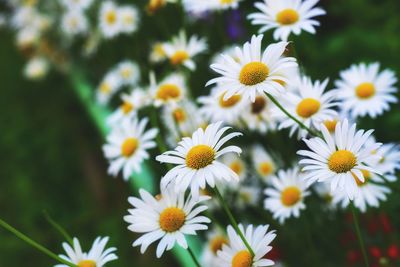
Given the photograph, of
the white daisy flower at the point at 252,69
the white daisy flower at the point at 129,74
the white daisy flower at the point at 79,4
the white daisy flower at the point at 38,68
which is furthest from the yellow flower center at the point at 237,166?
the white daisy flower at the point at 38,68

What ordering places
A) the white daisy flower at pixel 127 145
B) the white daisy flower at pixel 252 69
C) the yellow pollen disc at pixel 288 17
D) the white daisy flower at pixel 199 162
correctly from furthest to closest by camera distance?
1. the white daisy flower at pixel 127 145
2. the yellow pollen disc at pixel 288 17
3. the white daisy flower at pixel 252 69
4. the white daisy flower at pixel 199 162

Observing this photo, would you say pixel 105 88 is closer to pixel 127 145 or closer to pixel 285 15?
pixel 127 145

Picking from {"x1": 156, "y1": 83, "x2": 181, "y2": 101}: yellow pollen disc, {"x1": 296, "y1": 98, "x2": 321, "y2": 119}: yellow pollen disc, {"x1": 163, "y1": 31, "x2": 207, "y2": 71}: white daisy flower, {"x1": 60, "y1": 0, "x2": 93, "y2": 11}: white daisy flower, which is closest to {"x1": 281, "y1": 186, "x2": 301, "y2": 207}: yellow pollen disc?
{"x1": 296, "y1": 98, "x2": 321, "y2": 119}: yellow pollen disc

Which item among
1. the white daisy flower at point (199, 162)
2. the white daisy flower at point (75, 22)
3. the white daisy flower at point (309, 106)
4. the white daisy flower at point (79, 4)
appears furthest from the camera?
the white daisy flower at point (75, 22)

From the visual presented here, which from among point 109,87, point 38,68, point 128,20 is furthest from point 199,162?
point 38,68

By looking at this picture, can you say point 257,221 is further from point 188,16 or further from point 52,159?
point 52,159

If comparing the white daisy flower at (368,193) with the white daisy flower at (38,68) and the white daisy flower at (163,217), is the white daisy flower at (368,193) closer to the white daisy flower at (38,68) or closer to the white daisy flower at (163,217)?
the white daisy flower at (163,217)

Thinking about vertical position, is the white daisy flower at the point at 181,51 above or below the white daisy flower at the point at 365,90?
above

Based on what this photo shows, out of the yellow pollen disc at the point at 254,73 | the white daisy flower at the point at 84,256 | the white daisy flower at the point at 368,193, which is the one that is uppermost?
the yellow pollen disc at the point at 254,73
